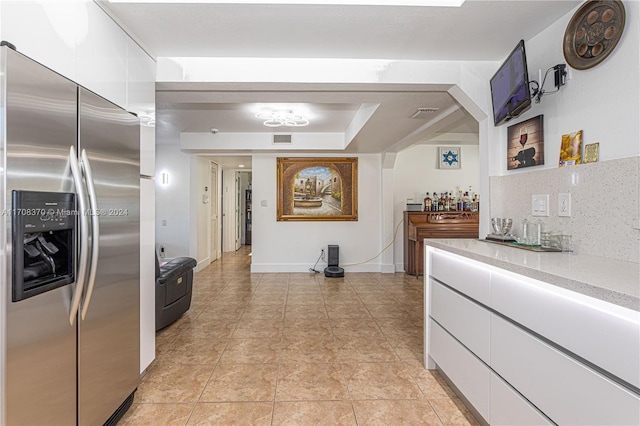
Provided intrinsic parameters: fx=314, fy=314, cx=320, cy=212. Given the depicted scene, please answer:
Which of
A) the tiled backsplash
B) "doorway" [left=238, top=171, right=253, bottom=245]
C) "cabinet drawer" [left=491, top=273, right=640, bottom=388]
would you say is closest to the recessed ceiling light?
the tiled backsplash

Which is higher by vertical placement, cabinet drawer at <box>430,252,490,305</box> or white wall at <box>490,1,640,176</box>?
white wall at <box>490,1,640,176</box>

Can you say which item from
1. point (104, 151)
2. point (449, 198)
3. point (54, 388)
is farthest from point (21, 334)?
point (449, 198)

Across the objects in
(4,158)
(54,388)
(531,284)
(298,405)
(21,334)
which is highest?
(4,158)

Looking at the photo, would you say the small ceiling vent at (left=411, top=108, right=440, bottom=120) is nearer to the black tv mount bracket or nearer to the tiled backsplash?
the black tv mount bracket

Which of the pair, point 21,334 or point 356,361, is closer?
point 21,334

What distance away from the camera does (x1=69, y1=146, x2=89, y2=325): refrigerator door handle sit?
4.42 ft

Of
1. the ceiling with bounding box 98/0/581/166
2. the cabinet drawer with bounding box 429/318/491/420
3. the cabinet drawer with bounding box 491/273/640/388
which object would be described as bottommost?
the cabinet drawer with bounding box 429/318/491/420

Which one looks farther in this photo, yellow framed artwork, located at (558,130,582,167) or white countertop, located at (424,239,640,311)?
A: yellow framed artwork, located at (558,130,582,167)

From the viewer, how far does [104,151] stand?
1.57 meters

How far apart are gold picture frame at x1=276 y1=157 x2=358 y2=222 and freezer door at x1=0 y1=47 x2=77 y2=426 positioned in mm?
4635

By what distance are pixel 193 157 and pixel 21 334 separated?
525 cm

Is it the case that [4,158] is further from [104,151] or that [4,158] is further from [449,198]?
[449,198]

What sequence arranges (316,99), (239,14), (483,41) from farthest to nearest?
(316,99), (483,41), (239,14)

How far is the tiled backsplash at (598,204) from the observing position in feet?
4.80
